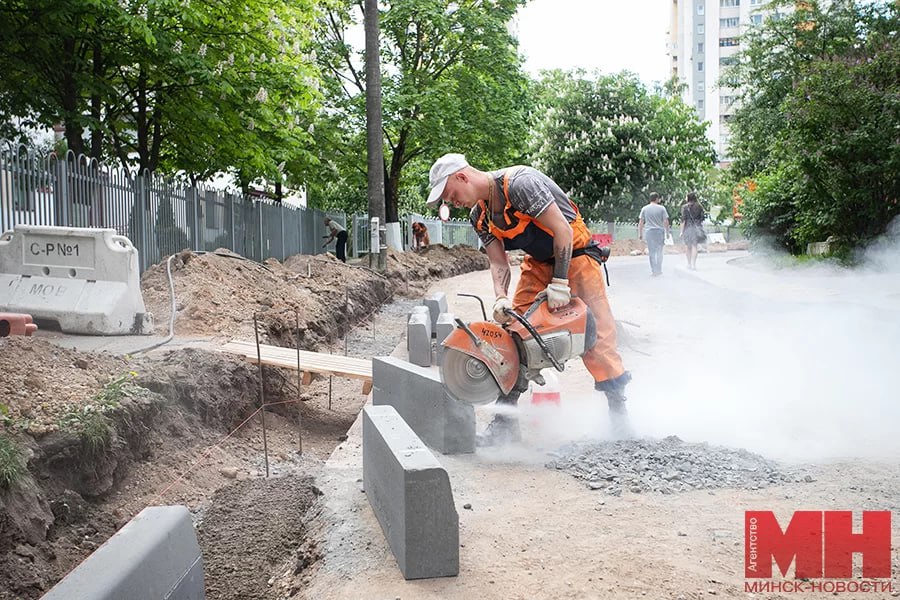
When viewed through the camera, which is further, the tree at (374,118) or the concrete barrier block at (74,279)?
the tree at (374,118)

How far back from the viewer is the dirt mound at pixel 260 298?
926 cm

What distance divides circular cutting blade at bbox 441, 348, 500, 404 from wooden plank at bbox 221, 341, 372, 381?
7.75ft

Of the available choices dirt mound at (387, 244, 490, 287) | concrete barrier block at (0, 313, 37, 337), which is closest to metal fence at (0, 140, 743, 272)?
concrete barrier block at (0, 313, 37, 337)

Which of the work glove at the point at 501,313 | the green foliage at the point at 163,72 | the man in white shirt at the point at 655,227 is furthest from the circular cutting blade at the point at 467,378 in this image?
the man in white shirt at the point at 655,227

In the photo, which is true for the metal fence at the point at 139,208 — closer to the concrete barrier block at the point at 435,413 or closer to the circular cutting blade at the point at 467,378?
the concrete barrier block at the point at 435,413

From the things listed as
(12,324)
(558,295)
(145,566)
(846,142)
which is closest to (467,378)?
(558,295)

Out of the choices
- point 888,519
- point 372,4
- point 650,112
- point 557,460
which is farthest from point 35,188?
point 650,112

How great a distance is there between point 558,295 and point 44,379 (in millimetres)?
3234

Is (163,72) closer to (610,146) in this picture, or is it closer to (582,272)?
(582,272)

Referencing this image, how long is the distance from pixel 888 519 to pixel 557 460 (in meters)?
1.94

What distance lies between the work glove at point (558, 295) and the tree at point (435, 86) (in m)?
19.0

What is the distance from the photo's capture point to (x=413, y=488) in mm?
3477

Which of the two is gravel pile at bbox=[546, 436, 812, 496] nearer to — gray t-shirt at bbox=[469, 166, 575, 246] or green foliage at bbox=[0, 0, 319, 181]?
gray t-shirt at bbox=[469, 166, 575, 246]

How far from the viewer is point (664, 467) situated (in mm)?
4922
